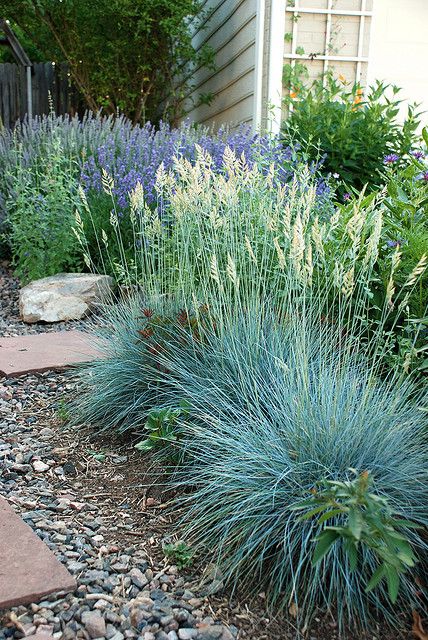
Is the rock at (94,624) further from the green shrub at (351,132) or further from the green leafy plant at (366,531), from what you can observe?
the green shrub at (351,132)

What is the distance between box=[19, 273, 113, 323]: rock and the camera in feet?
15.9

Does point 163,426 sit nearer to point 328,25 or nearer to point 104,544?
point 104,544

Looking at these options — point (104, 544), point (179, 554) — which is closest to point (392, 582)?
point (179, 554)

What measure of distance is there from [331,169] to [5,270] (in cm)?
294

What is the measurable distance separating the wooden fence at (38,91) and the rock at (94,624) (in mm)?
9824

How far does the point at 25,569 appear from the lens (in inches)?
77.8

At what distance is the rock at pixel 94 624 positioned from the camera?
5.89 feet

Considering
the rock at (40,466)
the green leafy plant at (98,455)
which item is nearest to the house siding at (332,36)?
the green leafy plant at (98,455)

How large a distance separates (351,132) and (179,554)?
16.0 ft

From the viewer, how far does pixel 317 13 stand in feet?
22.0

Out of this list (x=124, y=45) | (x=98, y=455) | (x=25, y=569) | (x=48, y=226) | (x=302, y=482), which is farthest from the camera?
(x=124, y=45)

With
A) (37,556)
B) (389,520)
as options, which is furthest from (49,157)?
(389,520)

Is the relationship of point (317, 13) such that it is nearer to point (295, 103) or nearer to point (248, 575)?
point (295, 103)

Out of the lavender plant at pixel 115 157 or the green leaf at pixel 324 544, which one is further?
the lavender plant at pixel 115 157
